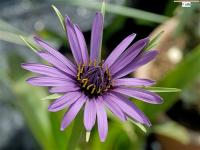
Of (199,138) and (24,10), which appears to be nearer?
(199,138)

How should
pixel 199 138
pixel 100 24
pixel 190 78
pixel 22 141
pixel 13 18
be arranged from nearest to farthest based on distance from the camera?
pixel 100 24 → pixel 190 78 → pixel 199 138 → pixel 22 141 → pixel 13 18

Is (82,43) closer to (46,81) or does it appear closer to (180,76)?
(46,81)

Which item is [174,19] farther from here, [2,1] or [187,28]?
[2,1]

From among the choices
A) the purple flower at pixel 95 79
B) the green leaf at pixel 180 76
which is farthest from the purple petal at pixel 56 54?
the green leaf at pixel 180 76

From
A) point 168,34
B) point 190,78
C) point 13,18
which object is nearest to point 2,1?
point 13,18

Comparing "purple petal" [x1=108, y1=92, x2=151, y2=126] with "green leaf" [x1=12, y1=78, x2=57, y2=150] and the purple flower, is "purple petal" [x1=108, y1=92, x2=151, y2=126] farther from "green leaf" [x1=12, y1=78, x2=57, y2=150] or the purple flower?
"green leaf" [x1=12, y1=78, x2=57, y2=150]

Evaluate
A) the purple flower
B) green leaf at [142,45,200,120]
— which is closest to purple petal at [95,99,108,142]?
the purple flower

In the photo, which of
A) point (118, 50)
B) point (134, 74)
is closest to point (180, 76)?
point (134, 74)
